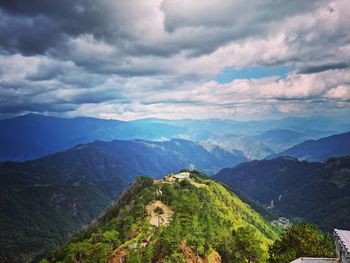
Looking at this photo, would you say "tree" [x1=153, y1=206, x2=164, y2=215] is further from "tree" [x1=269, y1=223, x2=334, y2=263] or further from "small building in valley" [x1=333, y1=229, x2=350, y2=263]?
"small building in valley" [x1=333, y1=229, x2=350, y2=263]

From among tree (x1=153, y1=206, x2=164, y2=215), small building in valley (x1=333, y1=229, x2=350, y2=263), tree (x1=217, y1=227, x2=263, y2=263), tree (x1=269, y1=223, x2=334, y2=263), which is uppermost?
small building in valley (x1=333, y1=229, x2=350, y2=263)

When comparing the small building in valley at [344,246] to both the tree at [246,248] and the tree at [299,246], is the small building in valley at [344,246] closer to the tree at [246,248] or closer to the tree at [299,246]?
the tree at [299,246]

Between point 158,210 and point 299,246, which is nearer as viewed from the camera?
point 299,246

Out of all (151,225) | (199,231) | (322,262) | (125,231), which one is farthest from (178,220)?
(322,262)

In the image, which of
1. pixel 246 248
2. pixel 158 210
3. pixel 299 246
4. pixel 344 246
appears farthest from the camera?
pixel 158 210

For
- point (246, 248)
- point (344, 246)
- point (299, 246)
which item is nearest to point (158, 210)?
point (246, 248)

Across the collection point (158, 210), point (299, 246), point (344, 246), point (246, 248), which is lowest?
point (158, 210)

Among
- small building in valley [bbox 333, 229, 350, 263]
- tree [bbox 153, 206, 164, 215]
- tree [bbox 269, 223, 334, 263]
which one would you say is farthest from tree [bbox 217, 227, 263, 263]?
tree [bbox 153, 206, 164, 215]

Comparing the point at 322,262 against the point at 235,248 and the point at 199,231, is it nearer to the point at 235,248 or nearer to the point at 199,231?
the point at 235,248

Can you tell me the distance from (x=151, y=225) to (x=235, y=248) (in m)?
37.3

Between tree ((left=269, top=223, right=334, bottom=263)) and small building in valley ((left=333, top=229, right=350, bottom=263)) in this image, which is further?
tree ((left=269, top=223, right=334, bottom=263))

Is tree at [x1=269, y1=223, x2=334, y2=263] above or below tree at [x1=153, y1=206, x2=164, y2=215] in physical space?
above

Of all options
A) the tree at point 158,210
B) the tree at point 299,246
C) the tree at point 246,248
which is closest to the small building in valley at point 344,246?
the tree at point 299,246

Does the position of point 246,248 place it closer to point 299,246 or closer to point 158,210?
point 299,246
